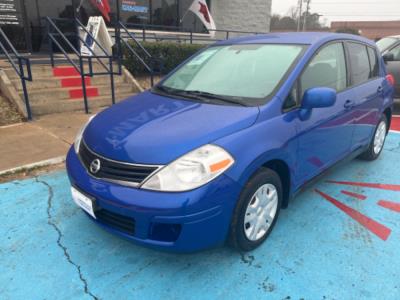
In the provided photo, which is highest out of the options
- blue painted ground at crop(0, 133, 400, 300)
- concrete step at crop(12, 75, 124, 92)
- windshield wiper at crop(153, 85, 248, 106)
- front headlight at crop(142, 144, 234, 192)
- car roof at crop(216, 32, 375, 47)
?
car roof at crop(216, 32, 375, 47)

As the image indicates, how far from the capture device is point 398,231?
2953 mm

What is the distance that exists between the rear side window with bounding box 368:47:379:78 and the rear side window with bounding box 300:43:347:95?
0.82m

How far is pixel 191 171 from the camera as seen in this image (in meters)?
2.13

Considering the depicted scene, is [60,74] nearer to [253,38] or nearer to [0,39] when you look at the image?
[0,39]

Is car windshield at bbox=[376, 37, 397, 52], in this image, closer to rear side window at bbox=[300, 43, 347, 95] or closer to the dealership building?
rear side window at bbox=[300, 43, 347, 95]

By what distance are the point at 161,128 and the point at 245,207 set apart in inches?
32.2

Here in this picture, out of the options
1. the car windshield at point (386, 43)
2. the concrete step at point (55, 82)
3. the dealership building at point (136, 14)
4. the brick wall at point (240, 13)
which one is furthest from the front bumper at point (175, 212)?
the brick wall at point (240, 13)

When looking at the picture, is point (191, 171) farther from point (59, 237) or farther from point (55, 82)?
point (55, 82)

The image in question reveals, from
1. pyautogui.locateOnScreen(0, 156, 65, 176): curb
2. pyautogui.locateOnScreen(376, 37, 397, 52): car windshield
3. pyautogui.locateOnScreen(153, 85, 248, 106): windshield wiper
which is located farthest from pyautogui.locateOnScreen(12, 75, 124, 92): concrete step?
pyautogui.locateOnScreen(376, 37, 397, 52): car windshield

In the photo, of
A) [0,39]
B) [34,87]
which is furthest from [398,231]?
[0,39]

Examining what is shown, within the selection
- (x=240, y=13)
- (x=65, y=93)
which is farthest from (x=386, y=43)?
(x=240, y=13)

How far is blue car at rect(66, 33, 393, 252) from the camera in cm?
213

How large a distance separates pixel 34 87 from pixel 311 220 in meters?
5.86

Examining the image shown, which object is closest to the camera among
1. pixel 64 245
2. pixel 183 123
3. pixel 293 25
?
pixel 183 123
